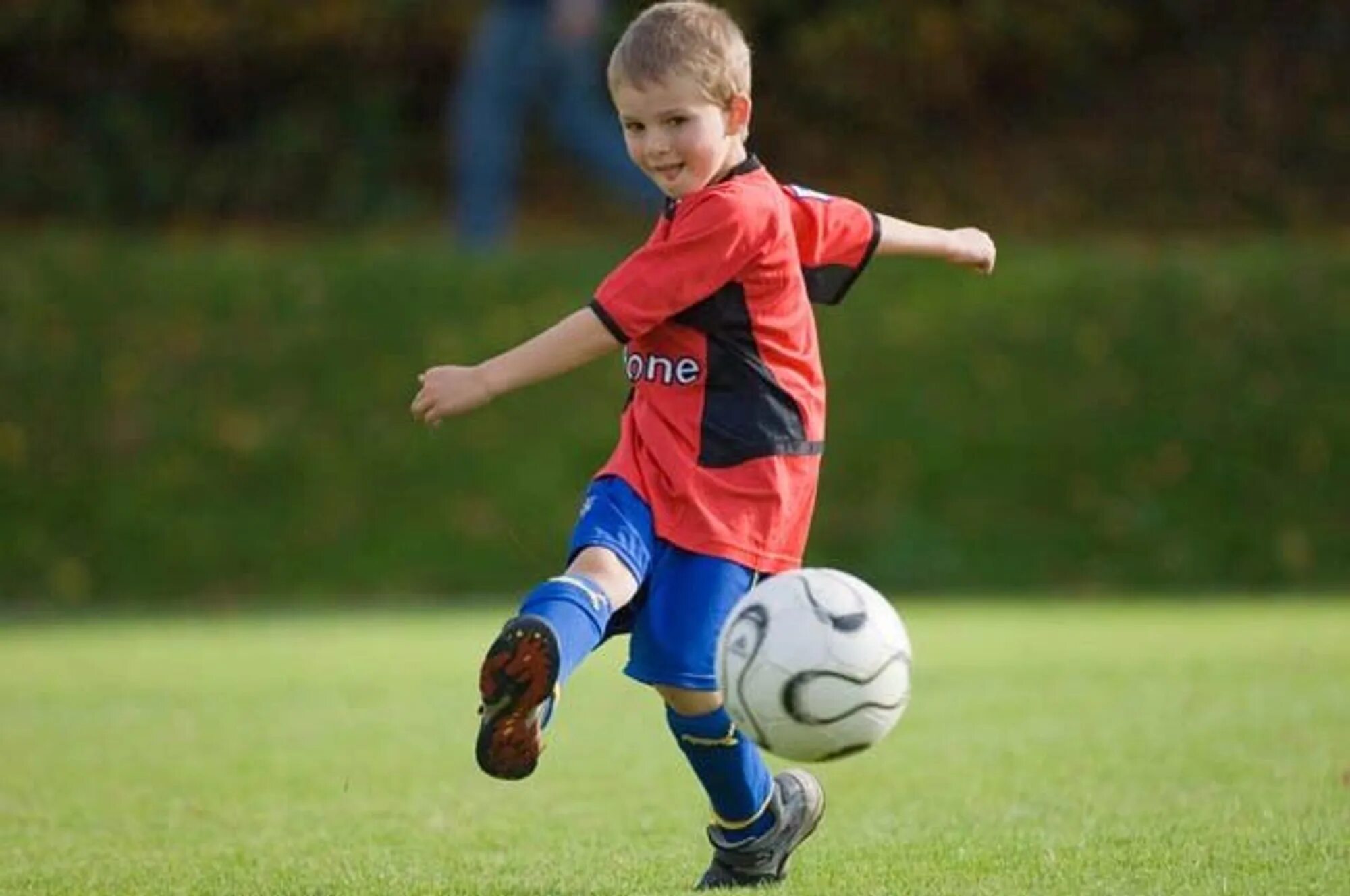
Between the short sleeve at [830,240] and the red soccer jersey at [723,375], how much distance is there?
0.15 metres

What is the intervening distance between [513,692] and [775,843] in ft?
2.81

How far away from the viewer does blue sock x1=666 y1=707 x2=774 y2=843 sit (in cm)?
527

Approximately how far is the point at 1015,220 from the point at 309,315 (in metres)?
5.03

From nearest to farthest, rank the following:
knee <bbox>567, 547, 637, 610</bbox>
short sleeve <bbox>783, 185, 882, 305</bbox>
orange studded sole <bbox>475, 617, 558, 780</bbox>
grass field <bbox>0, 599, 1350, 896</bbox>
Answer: orange studded sole <bbox>475, 617, 558, 780</bbox> → knee <bbox>567, 547, 637, 610</bbox> → grass field <bbox>0, 599, 1350, 896</bbox> → short sleeve <bbox>783, 185, 882, 305</bbox>

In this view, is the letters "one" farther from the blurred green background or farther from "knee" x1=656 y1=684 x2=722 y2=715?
the blurred green background

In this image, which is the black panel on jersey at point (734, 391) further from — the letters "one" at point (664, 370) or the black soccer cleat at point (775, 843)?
the black soccer cleat at point (775, 843)

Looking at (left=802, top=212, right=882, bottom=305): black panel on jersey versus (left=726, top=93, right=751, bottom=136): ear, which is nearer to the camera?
(left=726, top=93, right=751, bottom=136): ear

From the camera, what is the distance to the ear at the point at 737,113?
17.3ft

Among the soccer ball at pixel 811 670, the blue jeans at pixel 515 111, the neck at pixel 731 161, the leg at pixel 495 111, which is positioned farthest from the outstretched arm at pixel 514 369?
the leg at pixel 495 111

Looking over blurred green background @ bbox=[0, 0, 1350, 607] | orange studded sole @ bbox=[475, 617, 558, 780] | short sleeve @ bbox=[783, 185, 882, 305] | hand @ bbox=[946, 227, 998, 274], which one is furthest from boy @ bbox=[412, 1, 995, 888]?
blurred green background @ bbox=[0, 0, 1350, 607]

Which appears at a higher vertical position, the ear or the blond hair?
the blond hair

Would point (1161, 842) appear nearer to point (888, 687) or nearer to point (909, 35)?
point (888, 687)

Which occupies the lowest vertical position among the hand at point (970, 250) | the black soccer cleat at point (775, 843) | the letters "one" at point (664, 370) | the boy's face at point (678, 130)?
the black soccer cleat at point (775, 843)

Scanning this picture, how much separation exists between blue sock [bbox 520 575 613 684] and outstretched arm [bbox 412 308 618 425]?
383 millimetres
